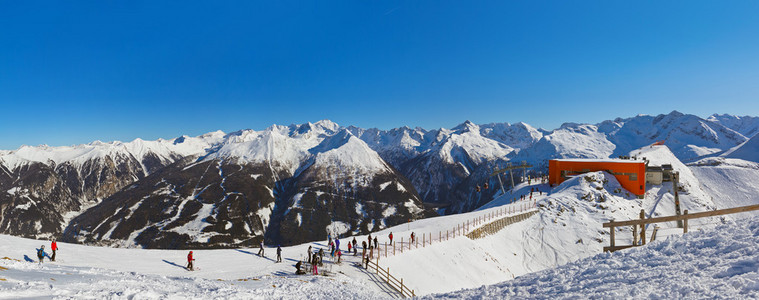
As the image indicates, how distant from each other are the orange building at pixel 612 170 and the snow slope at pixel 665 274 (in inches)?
2602

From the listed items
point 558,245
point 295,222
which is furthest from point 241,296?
point 295,222

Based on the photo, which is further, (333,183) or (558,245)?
(333,183)

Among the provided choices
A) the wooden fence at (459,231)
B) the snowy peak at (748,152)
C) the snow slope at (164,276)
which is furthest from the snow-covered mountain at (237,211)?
the snowy peak at (748,152)

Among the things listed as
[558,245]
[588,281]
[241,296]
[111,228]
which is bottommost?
[111,228]

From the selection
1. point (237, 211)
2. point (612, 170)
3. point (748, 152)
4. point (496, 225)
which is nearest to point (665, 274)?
point (496, 225)

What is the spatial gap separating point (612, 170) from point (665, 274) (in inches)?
2858

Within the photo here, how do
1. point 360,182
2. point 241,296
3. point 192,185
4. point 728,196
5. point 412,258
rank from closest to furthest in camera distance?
point 241,296 → point 412,258 → point 728,196 → point 192,185 → point 360,182

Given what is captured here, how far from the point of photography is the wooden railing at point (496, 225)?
47.9 metres

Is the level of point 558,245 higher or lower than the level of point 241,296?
lower

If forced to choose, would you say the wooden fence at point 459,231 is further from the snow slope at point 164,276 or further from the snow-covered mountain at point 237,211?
the snow-covered mountain at point 237,211

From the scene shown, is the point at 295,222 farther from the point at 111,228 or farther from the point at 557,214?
the point at 557,214

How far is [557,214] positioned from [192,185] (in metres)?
181

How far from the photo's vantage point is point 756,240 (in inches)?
463

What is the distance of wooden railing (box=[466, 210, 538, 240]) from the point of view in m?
47.9
